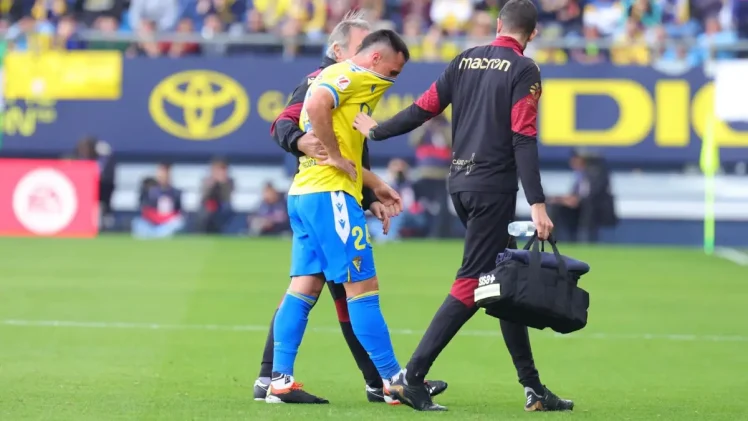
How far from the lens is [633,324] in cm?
1246

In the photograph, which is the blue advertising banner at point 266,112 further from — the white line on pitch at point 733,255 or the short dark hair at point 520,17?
the short dark hair at point 520,17

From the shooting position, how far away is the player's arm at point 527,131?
24.0 ft

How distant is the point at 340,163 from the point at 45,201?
49.8 ft

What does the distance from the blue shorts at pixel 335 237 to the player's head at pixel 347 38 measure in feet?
2.74

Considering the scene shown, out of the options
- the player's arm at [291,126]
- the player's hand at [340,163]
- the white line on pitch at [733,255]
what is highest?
the player's arm at [291,126]

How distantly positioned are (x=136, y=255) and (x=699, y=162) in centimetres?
1029

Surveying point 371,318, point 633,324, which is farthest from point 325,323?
point 371,318

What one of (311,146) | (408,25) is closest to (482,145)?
(311,146)

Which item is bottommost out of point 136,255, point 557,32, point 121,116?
point 136,255

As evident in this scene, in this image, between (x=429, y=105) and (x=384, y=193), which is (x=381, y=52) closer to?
(x=429, y=105)

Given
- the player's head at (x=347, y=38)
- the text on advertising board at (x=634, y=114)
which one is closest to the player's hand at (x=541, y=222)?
the player's head at (x=347, y=38)

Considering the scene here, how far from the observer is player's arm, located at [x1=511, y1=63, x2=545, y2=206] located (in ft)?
24.0

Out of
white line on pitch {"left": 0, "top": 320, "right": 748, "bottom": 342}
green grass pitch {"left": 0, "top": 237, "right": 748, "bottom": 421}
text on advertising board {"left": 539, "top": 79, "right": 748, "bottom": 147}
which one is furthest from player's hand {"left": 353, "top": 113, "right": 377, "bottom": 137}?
text on advertising board {"left": 539, "top": 79, "right": 748, "bottom": 147}

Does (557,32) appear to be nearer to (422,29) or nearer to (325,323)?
(422,29)
